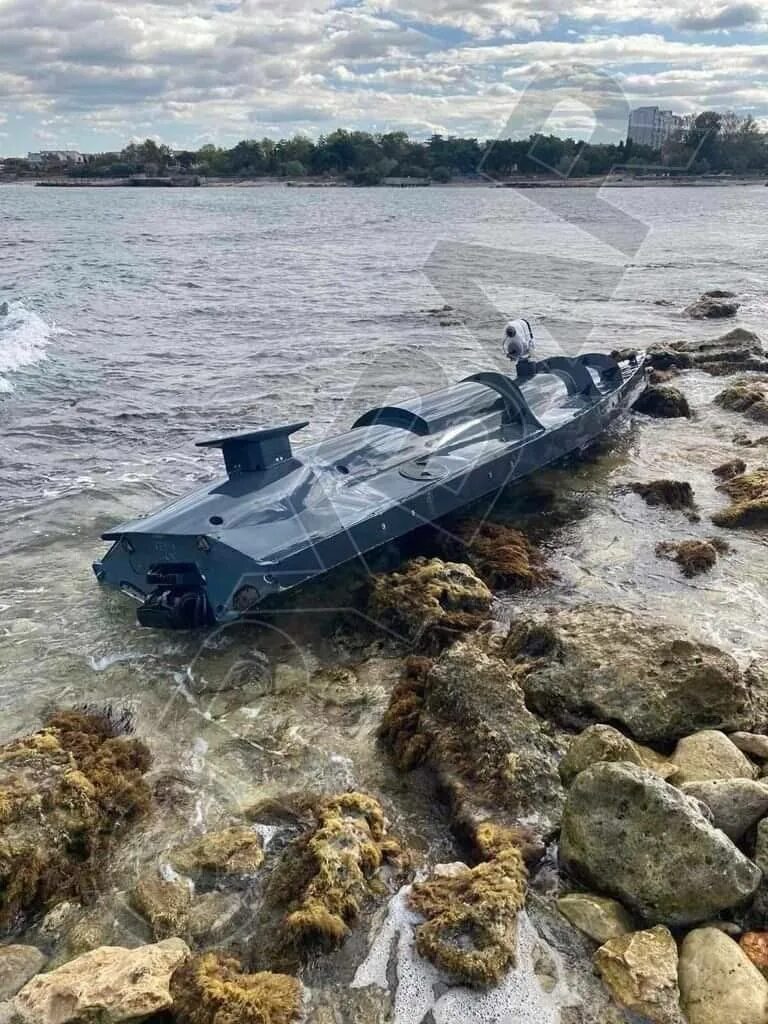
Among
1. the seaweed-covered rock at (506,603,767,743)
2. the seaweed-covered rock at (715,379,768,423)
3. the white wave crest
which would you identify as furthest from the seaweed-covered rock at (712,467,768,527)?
the white wave crest

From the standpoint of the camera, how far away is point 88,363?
20.7 meters

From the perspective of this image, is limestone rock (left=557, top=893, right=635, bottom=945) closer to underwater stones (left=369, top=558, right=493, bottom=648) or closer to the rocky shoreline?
the rocky shoreline

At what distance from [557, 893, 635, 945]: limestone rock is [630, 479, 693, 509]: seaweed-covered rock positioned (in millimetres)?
7431

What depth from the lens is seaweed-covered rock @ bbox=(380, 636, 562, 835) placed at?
17.5ft

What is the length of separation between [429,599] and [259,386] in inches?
462

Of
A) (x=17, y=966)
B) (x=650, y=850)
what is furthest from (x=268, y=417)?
(x=650, y=850)

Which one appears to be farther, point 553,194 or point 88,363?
point 553,194

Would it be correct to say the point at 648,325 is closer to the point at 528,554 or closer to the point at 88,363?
the point at 88,363

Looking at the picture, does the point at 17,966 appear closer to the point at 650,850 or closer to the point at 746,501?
the point at 650,850

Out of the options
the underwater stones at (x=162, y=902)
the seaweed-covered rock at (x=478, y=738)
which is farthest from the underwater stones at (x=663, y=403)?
the underwater stones at (x=162, y=902)

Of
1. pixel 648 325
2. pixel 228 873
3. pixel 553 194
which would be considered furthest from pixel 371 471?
pixel 553 194

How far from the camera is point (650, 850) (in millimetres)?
4402

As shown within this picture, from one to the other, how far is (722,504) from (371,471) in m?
5.16

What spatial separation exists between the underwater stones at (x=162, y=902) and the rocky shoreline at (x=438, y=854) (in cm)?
1
